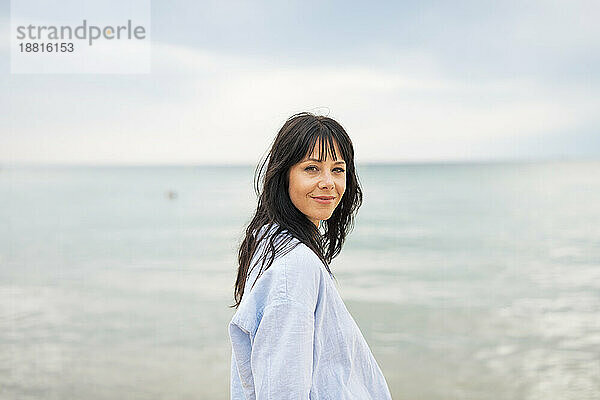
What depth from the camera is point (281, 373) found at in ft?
4.41

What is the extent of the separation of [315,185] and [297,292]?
0.27m

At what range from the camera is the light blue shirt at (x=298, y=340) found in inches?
53.1

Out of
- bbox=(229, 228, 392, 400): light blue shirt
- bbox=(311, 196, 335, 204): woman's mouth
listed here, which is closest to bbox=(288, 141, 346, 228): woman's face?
bbox=(311, 196, 335, 204): woman's mouth

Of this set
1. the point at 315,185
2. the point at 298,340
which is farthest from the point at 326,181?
the point at 298,340

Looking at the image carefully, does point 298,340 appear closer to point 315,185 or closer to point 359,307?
point 315,185

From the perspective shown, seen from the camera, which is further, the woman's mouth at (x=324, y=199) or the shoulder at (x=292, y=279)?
the woman's mouth at (x=324, y=199)

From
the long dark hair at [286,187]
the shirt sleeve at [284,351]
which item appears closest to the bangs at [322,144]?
the long dark hair at [286,187]

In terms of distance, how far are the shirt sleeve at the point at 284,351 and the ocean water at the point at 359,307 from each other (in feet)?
12.5

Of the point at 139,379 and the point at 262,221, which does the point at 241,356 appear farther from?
the point at 139,379

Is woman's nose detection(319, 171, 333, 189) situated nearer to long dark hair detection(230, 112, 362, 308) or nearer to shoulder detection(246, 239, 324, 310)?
long dark hair detection(230, 112, 362, 308)

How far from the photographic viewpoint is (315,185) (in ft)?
5.02

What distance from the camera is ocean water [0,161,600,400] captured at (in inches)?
214

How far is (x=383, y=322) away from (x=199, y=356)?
1.97m

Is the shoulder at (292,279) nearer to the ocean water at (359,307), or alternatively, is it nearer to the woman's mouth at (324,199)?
the woman's mouth at (324,199)
